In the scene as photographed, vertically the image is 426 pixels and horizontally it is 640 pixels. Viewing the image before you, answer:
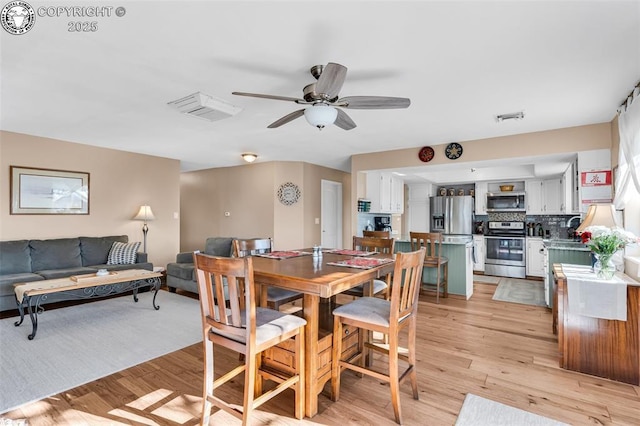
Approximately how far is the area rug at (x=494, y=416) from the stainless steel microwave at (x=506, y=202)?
5466mm

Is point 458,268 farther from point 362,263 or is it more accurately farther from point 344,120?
point 344,120

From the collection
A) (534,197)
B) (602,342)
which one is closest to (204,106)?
(602,342)

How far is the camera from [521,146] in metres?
4.19

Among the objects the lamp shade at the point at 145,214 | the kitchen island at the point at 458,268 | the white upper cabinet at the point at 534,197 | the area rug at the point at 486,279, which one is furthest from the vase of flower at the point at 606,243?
the lamp shade at the point at 145,214

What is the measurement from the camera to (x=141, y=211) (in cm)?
544

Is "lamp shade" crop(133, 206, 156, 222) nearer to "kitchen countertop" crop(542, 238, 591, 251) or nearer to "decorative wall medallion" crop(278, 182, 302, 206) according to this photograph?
"decorative wall medallion" crop(278, 182, 302, 206)

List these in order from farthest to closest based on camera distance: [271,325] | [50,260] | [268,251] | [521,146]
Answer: [50,260], [521,146], [268,251], [271,325]

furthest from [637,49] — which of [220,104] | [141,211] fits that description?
[141,211]

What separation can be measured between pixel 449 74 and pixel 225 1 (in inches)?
67.8

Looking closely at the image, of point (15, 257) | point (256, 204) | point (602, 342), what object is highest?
point (256, 204)

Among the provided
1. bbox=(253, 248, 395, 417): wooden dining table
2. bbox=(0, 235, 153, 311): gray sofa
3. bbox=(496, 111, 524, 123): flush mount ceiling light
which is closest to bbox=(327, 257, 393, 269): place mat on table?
bbox=(253, 248, 395, 417): wooden dining table

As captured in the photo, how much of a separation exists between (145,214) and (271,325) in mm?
4609

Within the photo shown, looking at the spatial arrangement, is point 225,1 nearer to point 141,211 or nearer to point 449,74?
point 449,74

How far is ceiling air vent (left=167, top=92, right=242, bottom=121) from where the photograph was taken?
2898 mm
